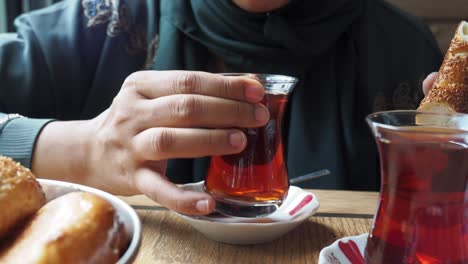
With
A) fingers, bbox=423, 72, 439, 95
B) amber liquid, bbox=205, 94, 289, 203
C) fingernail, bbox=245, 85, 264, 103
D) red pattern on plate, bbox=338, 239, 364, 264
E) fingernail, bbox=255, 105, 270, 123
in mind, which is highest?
fingers, bbox=423, 72, 439, 95

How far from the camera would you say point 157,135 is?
0.60m

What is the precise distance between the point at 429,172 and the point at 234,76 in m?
0.26

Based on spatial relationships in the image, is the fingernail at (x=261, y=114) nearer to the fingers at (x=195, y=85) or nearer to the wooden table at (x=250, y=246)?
the fingers at (x=195, y=85)

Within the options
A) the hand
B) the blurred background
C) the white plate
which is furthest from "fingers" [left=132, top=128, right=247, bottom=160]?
the blurred background

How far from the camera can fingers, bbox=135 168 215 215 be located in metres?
0.54

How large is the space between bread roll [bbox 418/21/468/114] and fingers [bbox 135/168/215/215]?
267mm

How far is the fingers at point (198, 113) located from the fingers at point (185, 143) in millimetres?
11

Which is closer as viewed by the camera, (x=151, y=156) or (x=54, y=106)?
(x=151, y=156)

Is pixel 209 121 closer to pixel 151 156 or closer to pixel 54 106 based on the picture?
pixel 151 156

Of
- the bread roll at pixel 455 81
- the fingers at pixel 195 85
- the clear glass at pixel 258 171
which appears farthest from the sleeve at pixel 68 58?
the bread roll at pixel 455 81

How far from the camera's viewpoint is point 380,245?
1.44 feet

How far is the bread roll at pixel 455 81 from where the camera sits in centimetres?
50

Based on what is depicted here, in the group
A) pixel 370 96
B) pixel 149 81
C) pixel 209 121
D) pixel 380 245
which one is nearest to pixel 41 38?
pixel 149 81

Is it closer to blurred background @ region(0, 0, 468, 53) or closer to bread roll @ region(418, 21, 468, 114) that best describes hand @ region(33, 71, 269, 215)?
bread roll @ region(418, 21, 468, 114)
